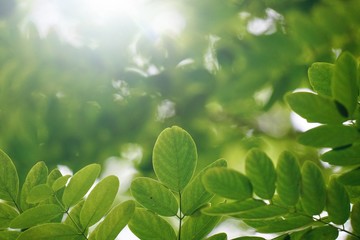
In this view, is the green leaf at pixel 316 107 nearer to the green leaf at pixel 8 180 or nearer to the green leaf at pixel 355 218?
the green leaf at pixel 355 218

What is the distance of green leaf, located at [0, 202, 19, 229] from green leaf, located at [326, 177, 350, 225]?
59 centimetres

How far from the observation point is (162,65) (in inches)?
86.4

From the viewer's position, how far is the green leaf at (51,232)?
2.68 ft

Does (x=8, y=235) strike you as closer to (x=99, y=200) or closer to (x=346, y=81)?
(x=99, y=200)

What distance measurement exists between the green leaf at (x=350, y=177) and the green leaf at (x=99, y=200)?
396 millimetres

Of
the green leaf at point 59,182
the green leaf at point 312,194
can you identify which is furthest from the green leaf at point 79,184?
the green leaf at point 312,194

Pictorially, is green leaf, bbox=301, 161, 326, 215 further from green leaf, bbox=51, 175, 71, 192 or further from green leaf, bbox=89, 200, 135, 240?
green leaf, bbox=51, 175, 71, 192

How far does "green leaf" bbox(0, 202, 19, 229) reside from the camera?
0.89 metres

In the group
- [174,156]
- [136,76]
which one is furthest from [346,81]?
[136,76]

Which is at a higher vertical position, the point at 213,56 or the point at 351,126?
the point at 213,56

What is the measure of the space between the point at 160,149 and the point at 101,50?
4.83ft

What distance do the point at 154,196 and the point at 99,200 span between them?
0.10m

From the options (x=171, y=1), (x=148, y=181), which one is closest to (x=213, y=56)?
(x=171, y=1)

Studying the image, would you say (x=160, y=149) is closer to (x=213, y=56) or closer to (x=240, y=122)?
(x=213, y=56)
